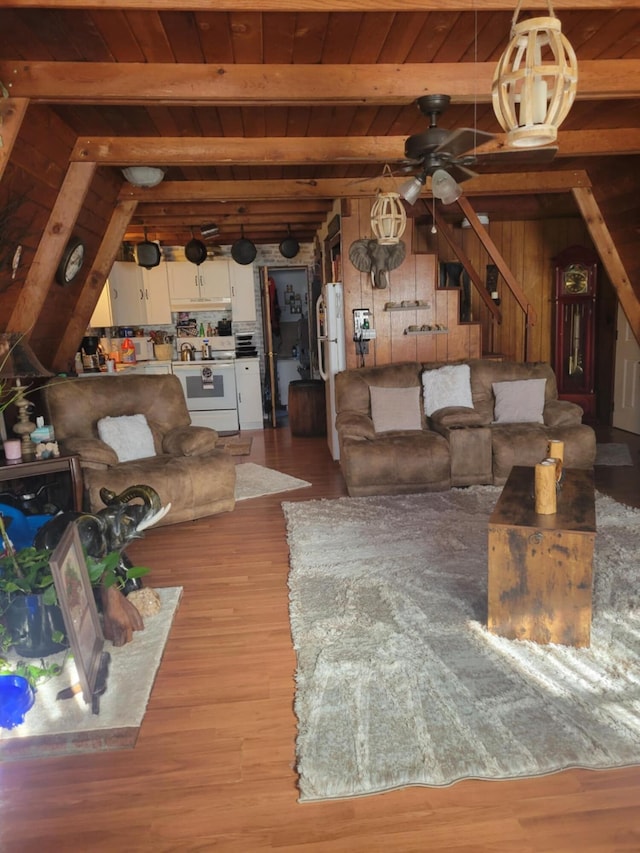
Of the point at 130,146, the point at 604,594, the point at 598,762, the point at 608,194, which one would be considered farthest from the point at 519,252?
the point at 598,762

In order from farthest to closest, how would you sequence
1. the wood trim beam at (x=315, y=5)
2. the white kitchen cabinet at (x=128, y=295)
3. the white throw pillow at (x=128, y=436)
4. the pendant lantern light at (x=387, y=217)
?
the white kitchen cabinet at (x=128, y=295)
the white throw pillow at (x=128, y=436)
the pendant lantern light at (x=387, y=217)
the wood trim beam at (x=315, y=5)

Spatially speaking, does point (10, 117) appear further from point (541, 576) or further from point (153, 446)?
point (541, 576)

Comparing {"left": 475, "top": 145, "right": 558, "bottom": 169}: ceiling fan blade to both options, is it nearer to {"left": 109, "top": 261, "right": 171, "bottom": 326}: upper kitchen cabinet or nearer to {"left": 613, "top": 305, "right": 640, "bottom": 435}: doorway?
{"left": 613, "top": 305, "right": 640, "bottom": 435}: doorway

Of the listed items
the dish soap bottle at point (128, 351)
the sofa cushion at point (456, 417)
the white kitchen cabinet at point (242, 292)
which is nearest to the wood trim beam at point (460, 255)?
the sofa cushion at point (456, 417)

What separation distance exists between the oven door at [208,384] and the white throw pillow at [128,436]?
11.3 ft

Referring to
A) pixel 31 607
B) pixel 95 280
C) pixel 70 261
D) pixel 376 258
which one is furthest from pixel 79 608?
pixel 376 258

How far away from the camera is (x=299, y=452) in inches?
254

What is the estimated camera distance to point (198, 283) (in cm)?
814

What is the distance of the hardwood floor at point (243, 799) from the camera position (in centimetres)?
166

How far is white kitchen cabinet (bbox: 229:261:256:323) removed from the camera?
8176 millimetres

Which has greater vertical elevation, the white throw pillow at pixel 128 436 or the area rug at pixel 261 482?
the white throw pillow at pixel 128 436

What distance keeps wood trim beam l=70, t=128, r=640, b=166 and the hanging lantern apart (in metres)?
2.27

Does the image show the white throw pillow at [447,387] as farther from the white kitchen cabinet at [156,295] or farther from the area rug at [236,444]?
the white kitchen cabinet at [156,295]

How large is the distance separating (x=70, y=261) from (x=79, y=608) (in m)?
3.23
